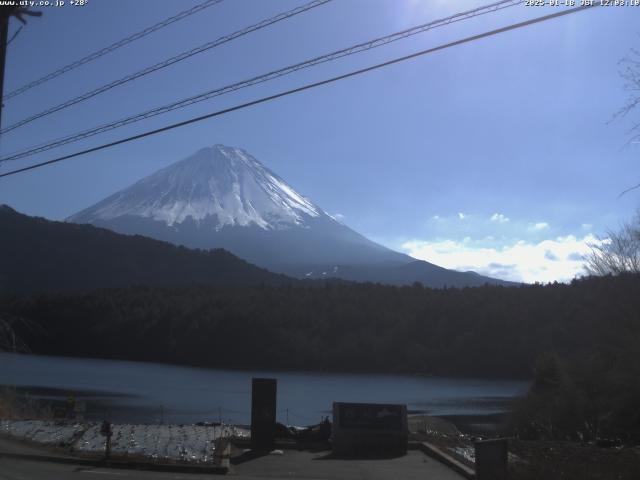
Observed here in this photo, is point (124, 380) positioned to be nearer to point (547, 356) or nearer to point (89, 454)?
point (547, 356)

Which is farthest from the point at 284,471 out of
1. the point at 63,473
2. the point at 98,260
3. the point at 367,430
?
the point at 98,260

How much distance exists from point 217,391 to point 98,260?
80.9 meters

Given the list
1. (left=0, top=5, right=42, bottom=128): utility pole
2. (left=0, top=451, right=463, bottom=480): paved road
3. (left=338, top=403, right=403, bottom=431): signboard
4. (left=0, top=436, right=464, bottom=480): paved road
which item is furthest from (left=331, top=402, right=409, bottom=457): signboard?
(left=0, top=5, right=42, bottom=128): utility pole

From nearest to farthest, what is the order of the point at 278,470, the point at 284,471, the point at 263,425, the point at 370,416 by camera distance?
the point at 284,471 < the point at 278,470 < the point at 263,425 < the point at 370,416

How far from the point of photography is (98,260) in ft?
444

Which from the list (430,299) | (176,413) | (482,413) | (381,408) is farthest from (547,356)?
(430,299)

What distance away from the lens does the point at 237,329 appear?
103 meters

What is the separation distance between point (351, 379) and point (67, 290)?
6146 centimetres

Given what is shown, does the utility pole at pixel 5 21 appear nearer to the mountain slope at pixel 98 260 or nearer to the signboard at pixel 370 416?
the signboard at pixel 370 416

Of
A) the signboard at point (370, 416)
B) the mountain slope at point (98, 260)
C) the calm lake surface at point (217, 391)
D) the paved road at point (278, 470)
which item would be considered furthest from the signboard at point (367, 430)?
the mountain slope at point (98, 260)

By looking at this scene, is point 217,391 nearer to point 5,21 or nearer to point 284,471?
point 284,471

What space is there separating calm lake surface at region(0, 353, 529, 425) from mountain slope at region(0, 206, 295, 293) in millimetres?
38347

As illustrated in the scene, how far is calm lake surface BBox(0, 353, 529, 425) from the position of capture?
1749 inches

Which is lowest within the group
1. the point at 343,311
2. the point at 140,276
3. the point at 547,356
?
the point at 547,356
